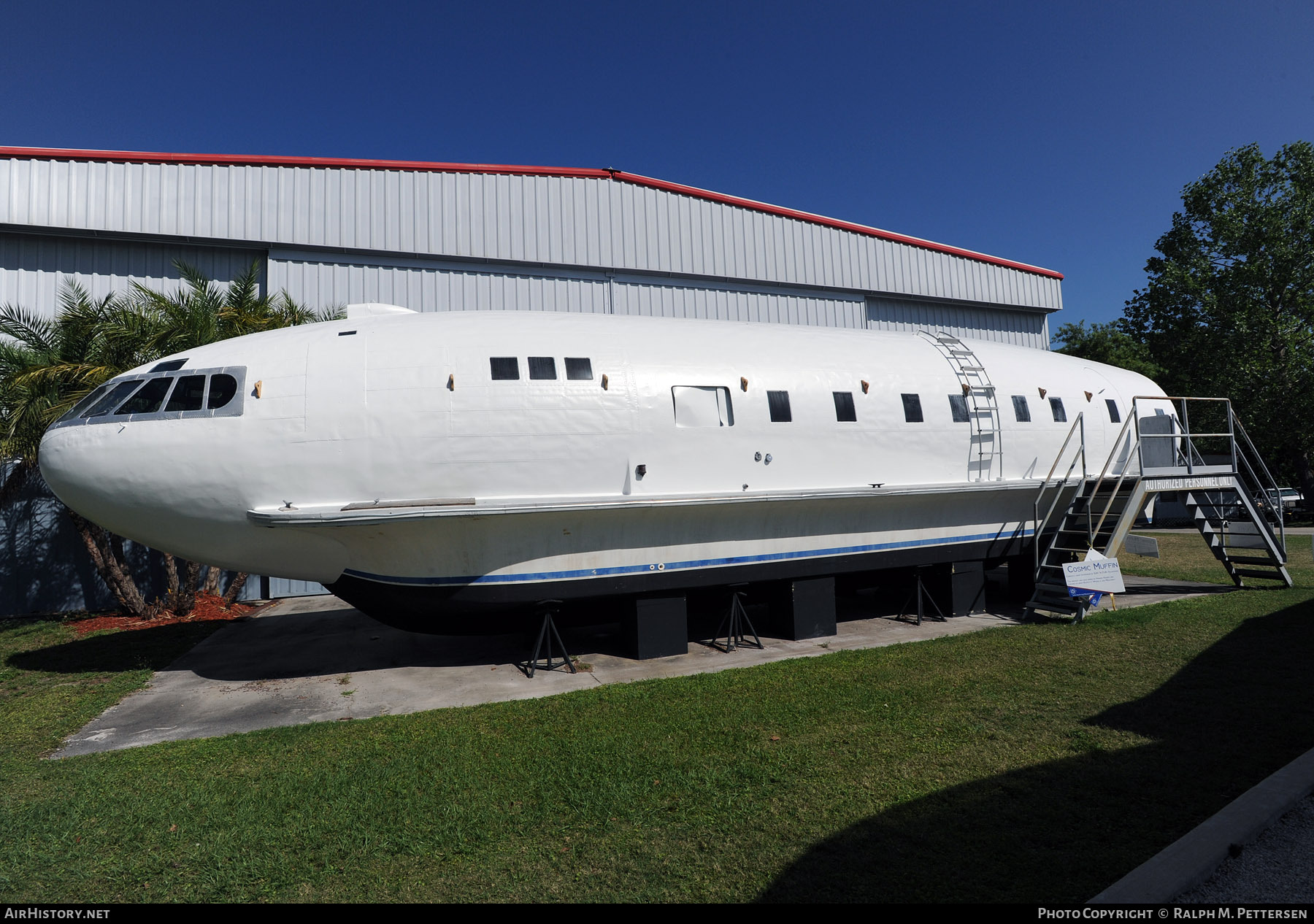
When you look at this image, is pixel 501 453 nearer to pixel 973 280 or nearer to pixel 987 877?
pixel 987 877

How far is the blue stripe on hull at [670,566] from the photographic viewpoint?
8.72 meters

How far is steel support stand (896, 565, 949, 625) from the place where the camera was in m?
11.9

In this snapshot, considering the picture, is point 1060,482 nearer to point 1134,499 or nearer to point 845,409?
point 1134,499

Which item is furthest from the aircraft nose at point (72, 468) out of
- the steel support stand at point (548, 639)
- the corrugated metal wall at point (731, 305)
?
the corrugated metal wall at point (731, 305)

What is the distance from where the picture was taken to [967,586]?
40.3 ft

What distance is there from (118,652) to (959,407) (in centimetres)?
1371

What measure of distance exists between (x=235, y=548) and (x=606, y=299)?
1187cm

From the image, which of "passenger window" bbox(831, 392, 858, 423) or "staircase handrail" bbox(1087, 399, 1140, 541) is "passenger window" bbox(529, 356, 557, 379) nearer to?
"passenger window" bbox(831, 392, 858, 423)

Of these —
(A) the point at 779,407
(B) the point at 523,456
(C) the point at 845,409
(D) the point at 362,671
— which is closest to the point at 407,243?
(B) the point at 523,456

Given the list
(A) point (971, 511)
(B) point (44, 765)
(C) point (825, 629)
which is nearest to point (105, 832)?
(B) point (44, 765)

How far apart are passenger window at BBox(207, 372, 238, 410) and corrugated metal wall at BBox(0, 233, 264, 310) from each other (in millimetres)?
9810

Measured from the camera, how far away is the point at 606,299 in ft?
→ 60.4

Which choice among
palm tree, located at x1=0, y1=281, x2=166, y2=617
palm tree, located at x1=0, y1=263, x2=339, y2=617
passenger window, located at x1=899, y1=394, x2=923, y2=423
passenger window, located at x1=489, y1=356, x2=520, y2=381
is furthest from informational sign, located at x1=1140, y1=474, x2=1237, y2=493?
palm tree, located at x1=0, y1=281, x2=166, y2=617

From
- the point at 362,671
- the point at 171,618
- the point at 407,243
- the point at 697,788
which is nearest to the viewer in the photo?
the point at 697,788
